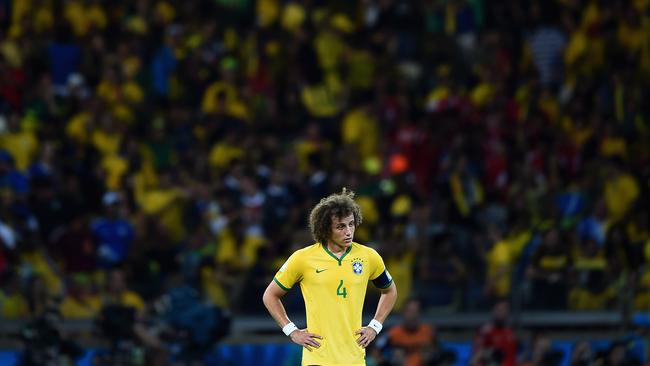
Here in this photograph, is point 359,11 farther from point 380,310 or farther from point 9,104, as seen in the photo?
point 380,310

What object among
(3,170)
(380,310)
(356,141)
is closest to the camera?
(380,310)

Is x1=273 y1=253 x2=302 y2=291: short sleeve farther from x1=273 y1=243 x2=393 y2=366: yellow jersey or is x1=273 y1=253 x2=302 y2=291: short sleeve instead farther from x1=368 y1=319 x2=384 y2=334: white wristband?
x1=368 y1=319 x2=384 y2=334: white wristband

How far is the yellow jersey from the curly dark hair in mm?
95

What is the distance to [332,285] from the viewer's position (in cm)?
966

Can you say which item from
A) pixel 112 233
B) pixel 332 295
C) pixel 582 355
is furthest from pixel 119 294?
pixel 332 295

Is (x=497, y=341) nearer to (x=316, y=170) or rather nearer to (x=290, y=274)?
(x=316, y=170)

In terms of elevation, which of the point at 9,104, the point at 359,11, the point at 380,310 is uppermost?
the point at 359,11

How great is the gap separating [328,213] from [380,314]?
854 millimetres

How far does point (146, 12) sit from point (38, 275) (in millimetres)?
6427

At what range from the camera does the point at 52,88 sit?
19.1 meters

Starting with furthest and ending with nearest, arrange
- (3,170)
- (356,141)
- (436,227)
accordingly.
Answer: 1. (356,141)
2. (3,170)
3. (436,227)

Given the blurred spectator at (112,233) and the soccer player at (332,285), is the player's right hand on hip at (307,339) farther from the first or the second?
the blurred spectator at (112,233)

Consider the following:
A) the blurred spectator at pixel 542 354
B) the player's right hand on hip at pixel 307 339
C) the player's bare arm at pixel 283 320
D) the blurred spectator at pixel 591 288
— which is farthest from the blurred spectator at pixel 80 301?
the player's right hand on hip at pixel 307 339

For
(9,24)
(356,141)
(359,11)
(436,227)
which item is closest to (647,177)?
(436,227)
